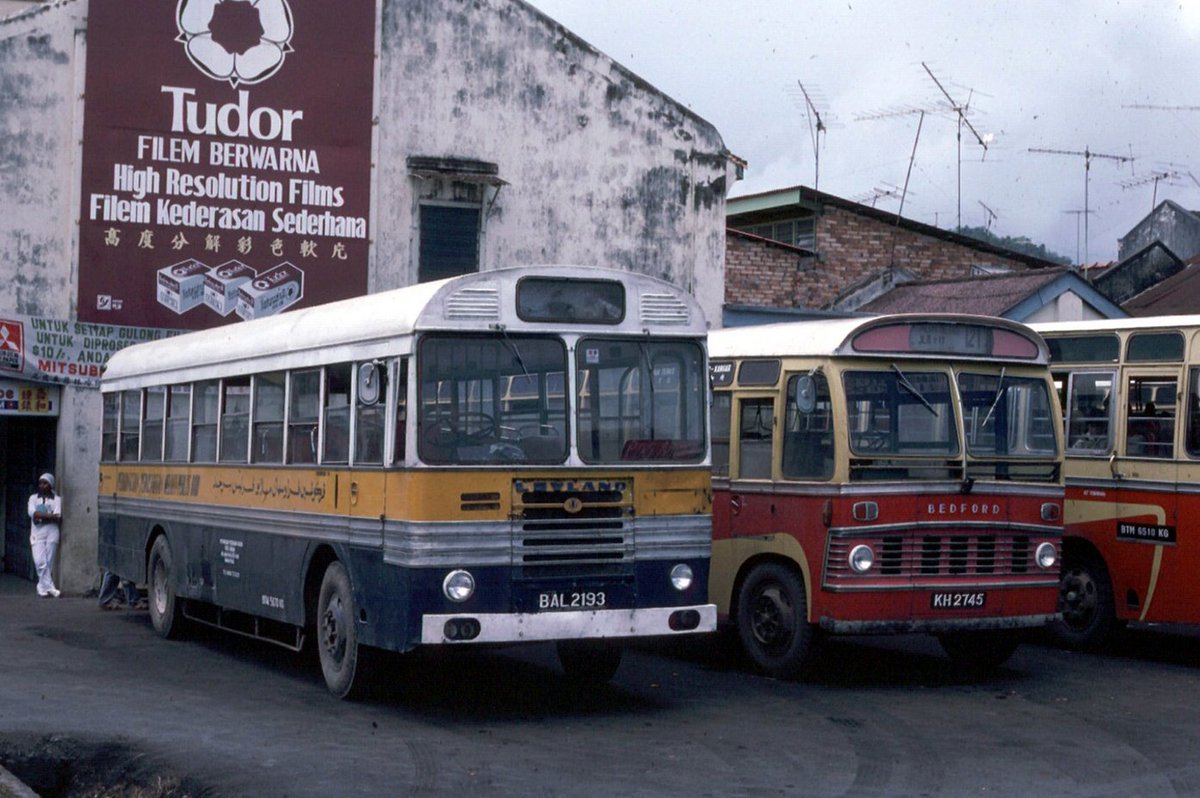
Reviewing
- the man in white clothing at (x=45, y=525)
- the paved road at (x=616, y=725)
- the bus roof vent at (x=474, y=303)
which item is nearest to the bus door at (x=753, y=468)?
the paved road at (x=616, y=725)

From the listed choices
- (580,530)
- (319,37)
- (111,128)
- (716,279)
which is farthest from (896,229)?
(580,530)

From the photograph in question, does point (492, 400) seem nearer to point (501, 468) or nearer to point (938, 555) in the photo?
point (501, 468)

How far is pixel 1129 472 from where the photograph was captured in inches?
561

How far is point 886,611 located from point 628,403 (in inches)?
107

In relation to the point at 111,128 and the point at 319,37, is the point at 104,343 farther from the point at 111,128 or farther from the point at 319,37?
the point at 319,37

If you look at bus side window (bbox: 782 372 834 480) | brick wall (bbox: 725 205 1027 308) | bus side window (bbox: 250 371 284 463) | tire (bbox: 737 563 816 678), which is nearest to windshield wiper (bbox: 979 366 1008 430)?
bus side window (bbox: 782 372 834 480)

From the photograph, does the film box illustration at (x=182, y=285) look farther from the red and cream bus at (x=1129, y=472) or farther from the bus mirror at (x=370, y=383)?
the red and cream bus at (x=1129, y=472)

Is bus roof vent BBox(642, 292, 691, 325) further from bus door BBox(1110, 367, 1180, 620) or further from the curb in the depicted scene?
bus door BBox(1110, 367, 1180, 620)

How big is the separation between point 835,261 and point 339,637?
20.5 metres

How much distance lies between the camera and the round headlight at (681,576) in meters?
11.0

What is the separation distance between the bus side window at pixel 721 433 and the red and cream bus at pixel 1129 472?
11.4 feet

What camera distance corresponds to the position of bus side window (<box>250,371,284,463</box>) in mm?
12734

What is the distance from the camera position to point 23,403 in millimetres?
20156

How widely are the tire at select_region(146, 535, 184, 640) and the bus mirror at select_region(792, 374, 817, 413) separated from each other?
660 centimetres
